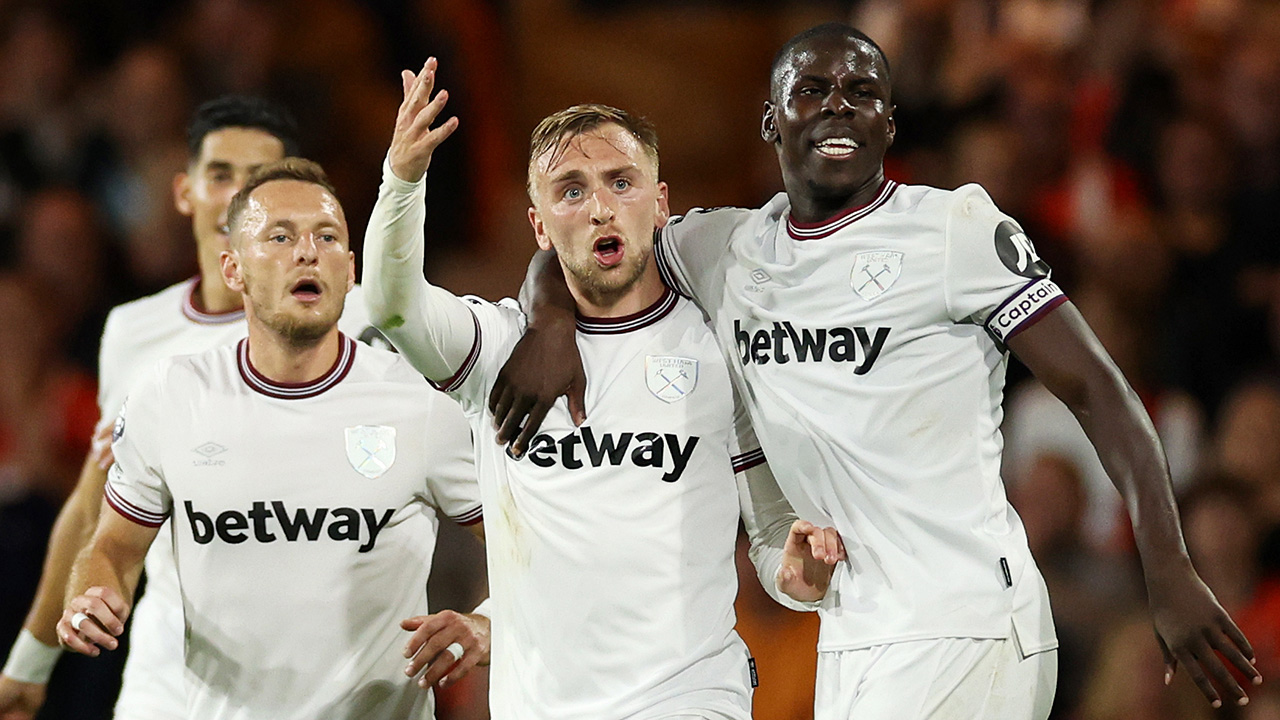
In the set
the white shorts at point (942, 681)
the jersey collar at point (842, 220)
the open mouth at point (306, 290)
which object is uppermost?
the jersey collar at point (842, 220)

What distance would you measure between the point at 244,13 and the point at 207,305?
178 inches

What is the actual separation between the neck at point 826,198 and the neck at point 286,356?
142cm

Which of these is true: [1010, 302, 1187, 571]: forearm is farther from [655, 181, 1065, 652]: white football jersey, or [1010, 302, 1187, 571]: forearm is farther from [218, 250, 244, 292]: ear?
[218, 250, 244, 292]: ear

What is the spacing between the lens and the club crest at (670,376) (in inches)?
167

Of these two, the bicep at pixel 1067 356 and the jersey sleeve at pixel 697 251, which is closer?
the bicep at pixel 1067 356

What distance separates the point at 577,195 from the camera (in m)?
4.24

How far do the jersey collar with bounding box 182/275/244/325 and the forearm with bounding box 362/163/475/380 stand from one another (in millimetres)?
1605

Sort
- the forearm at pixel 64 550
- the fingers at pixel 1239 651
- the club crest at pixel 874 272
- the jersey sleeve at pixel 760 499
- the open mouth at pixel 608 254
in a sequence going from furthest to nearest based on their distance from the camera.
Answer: the forearm at pixel 64 550 → the jersey sleeve at pixel 760 499 → the open mouth at pixel 608 254 → the club crest at pixel 874 272 → the fingers at pixel 1239 651

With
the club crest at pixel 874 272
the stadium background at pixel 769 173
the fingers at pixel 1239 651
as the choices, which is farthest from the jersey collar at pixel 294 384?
the fingers at pixel 1239 651

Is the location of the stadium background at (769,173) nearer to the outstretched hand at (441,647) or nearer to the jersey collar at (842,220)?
the outstretched hand at (441,647)

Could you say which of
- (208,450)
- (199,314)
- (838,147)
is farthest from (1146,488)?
(199,314)

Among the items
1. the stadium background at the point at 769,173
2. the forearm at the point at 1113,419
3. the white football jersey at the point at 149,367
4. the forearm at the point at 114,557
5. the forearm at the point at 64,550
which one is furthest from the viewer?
the stadium background at the point at 769,173

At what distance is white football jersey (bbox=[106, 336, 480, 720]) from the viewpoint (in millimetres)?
4590

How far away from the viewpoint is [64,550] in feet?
17.9
